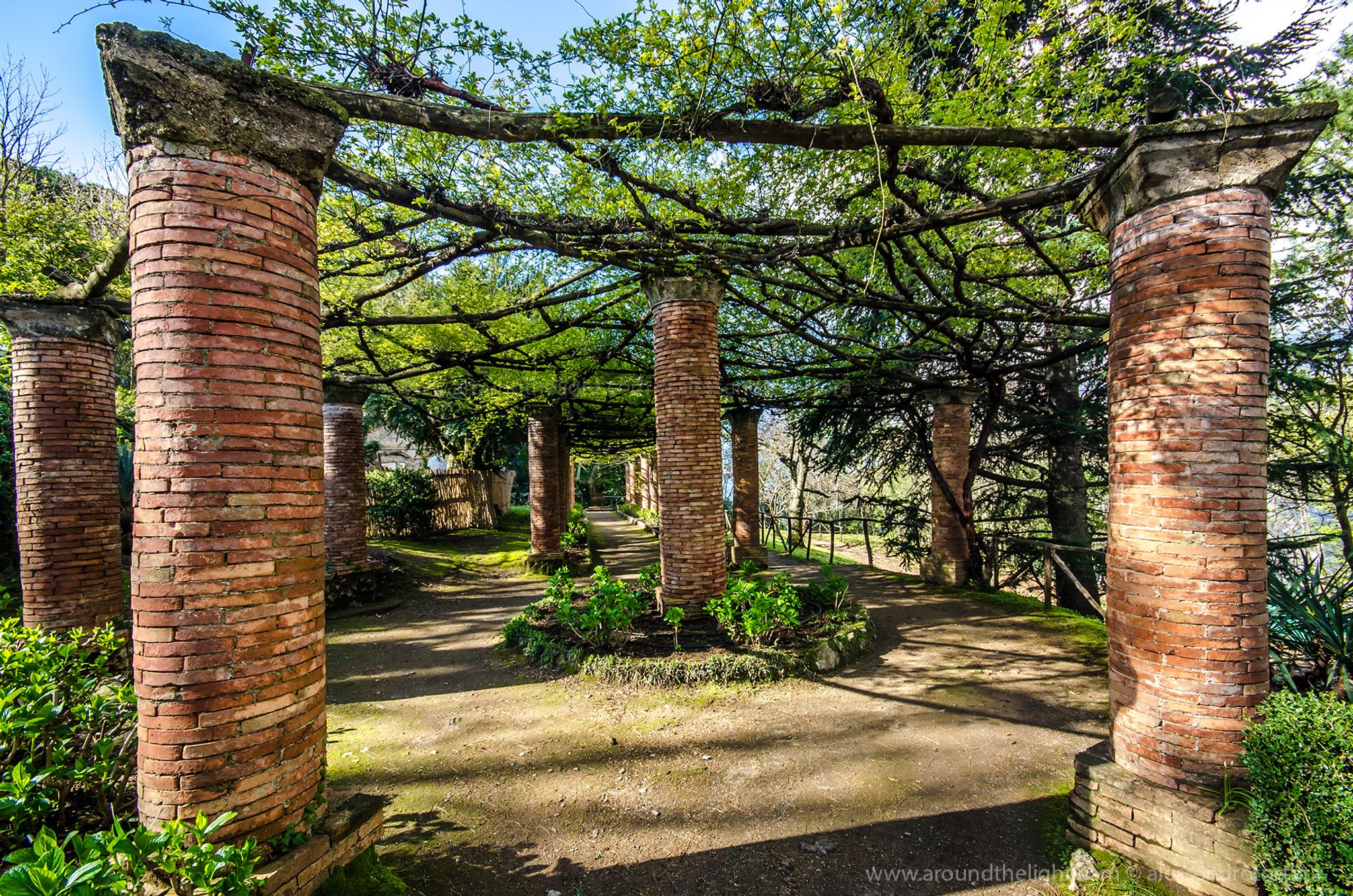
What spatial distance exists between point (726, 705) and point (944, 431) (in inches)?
296

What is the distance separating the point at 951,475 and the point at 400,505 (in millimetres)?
14810

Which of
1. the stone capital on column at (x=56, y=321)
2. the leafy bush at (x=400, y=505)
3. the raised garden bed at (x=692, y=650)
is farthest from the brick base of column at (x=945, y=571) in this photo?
the leafy bush at (x=400, y=505)

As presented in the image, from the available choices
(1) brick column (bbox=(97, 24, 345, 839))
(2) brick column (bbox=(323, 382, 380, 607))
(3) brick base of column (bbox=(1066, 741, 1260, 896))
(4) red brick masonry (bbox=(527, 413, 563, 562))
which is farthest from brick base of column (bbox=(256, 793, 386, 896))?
(4) red brick masonry (bbox=(527, 413, 563, 562))

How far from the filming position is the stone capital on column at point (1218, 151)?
2861 millimetres

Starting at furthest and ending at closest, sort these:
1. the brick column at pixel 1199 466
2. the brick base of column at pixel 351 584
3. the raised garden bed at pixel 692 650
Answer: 1. the brick base of column at pixel 351 584
2. the raised garden bed at pixel 692 650
3. the brick column at pixel 1199 466

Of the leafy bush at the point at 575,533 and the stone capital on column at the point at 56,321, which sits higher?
the stone capital on column at the point at 56,321

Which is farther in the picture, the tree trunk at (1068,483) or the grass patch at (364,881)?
the tree trunk at (1068,483)

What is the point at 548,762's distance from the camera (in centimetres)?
441

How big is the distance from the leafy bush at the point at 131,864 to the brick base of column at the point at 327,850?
131 millimetres

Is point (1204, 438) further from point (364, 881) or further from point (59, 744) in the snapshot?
point (59, 744)

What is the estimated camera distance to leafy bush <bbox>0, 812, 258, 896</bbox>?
58.4 inches

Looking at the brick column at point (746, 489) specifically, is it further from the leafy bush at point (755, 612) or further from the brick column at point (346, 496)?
the brick column at point (346, 496)

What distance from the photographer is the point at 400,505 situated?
16.5 m

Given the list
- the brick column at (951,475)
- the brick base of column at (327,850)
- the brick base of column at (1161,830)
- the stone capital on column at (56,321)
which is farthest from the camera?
the brick column at (951,475)
